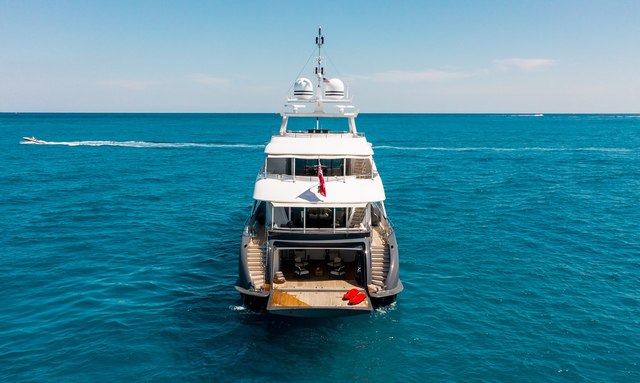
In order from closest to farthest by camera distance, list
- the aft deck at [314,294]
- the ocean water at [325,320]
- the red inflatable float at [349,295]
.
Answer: the ocean water at [325,320] < the aft deck at [314,294] < the red inflatable float at [349,295]

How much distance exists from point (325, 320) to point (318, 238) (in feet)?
14.1

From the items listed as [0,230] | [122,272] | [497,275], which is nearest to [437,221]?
[497,275]

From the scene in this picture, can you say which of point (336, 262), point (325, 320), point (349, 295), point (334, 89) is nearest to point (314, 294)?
point (349, 295)

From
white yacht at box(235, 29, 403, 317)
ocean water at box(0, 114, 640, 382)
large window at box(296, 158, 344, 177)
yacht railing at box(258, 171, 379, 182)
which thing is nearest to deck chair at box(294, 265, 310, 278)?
white yacht at box(235, 29, 403, 317)

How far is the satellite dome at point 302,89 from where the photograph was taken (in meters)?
32.7

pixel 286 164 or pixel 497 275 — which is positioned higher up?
pixel 286 164

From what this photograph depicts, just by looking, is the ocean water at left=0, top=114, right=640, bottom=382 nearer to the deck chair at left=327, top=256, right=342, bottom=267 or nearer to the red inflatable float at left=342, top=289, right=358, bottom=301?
the red inflatable float at left=342, top=289, right=358, bottom=301

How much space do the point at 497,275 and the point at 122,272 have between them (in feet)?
82.1

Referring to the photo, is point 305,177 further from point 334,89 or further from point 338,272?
point 334,89

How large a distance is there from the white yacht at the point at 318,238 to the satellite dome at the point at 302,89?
197 inches

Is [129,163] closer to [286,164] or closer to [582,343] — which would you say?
[286,164]

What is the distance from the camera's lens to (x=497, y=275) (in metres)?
29.1

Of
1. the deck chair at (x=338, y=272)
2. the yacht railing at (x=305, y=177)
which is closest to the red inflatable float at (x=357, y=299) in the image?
the deck chair at (x=338, y=272)

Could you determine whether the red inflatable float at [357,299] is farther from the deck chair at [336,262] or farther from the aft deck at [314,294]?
the deck chair at [336,262]
